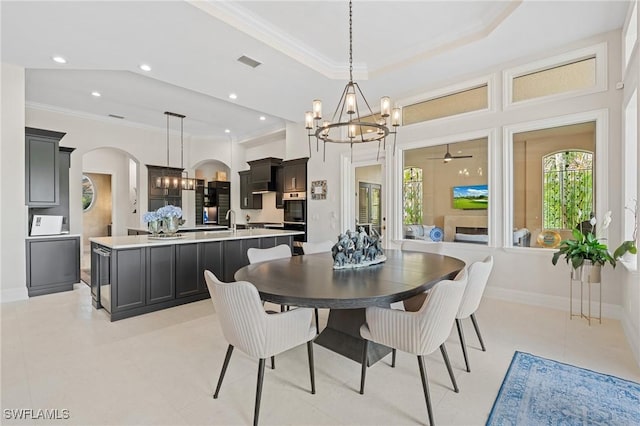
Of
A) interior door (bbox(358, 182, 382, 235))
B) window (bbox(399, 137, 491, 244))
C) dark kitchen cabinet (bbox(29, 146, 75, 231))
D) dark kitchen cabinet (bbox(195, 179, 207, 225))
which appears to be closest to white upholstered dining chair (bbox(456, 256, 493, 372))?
window (bbox(399, 137, 491, 244))

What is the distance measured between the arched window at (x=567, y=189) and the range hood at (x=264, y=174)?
18.2 feet

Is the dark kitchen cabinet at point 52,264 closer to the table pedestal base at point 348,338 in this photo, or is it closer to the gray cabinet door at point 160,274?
the gray cabinet door at point 160,274

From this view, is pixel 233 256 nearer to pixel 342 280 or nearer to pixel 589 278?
pixel 342 280

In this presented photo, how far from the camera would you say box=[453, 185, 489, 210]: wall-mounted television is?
4.57 metres

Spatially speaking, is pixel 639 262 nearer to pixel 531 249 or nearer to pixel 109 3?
pixel 531 249

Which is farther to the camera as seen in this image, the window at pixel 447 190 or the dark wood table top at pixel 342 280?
the window at pixel 447 190

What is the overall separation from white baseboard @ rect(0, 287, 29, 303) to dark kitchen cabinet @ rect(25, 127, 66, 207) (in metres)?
1.25

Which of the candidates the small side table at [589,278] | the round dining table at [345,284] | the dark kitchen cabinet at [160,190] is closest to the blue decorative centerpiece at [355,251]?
the round dining table at [345,284]

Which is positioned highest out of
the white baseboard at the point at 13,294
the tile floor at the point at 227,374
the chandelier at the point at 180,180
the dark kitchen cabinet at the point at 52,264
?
the chandelier at the point at 180,180

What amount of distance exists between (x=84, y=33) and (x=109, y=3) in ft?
2.59

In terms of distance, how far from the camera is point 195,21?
3.09 m

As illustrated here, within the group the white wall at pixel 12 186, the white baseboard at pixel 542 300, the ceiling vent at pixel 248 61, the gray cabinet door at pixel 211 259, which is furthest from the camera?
the gray cabinet door at pixel 211 259

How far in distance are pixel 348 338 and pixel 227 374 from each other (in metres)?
0.98

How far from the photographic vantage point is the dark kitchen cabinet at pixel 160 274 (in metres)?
3.66
